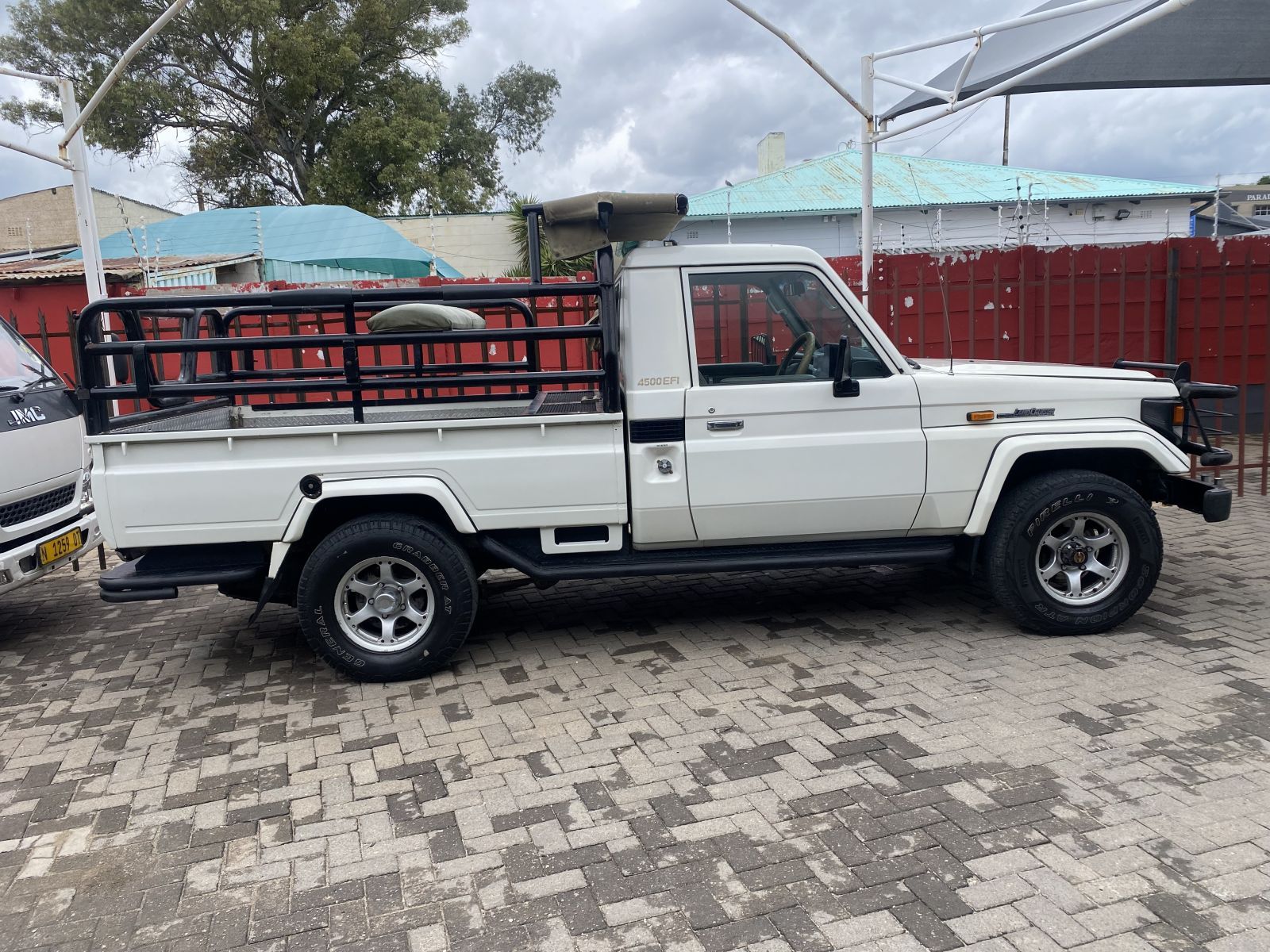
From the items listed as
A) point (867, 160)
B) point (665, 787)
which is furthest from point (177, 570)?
point (867, 160)

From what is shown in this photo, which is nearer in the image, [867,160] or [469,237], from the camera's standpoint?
[867,160]

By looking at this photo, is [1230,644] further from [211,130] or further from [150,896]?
[211,130]

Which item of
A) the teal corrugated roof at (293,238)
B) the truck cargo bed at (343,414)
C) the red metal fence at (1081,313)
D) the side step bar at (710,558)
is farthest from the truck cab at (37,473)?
the teal corrugated roof at (293,238)

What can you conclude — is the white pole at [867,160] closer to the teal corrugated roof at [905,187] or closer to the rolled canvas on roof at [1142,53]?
the rolled canvas on roof at [1142,53]

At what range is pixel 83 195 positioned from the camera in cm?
763

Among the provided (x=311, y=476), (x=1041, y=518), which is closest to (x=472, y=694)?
(x=311, y=476)

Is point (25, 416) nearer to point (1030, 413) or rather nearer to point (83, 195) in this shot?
point (83, 195)

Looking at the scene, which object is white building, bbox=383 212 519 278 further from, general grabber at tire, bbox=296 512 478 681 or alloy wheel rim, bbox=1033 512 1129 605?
alloy wheel rim, bbox=1033 512 1129 605

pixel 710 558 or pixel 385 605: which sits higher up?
pixel 710 558

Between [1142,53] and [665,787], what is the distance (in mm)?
9647

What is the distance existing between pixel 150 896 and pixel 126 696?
1908 millimetres

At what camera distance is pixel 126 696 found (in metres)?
4.48

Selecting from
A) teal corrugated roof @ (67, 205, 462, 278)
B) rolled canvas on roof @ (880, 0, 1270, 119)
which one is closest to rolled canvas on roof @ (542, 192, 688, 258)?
rolled canvas on roof @ (880, 0, 1270, 119)

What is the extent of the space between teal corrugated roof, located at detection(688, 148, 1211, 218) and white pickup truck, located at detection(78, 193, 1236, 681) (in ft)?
69.6
